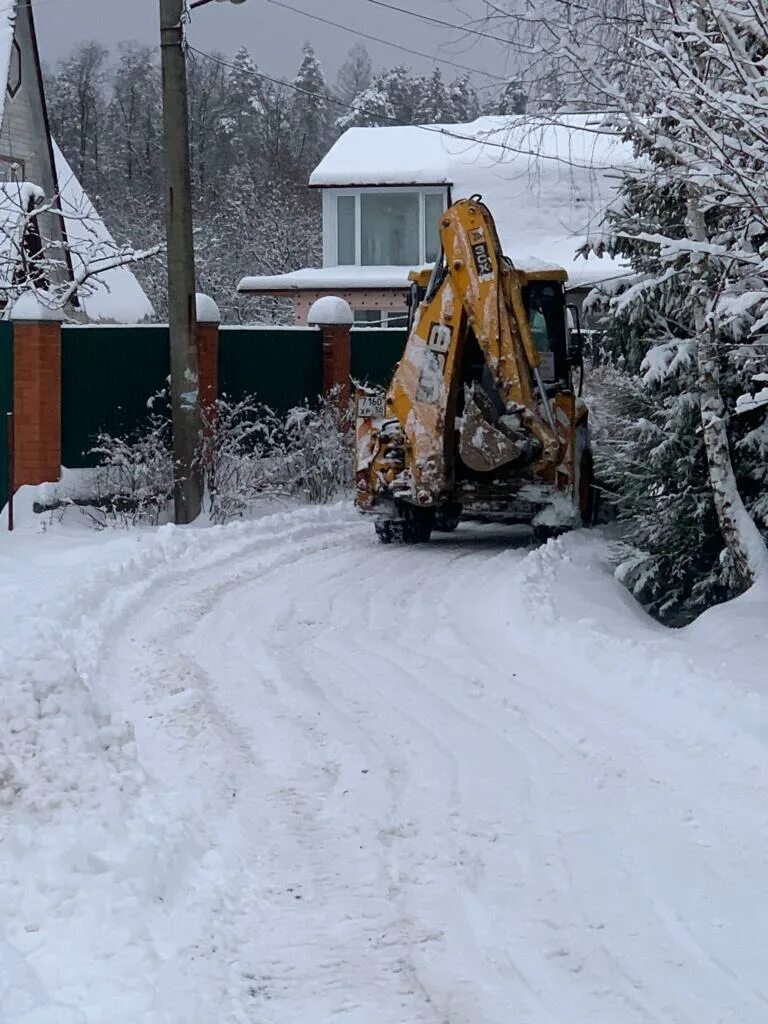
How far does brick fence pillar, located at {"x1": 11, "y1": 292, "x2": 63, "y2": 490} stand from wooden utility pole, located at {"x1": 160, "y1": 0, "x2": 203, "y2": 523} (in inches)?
53.5

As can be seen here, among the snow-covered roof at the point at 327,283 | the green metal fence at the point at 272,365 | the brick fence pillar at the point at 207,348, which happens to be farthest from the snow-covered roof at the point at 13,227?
the snow-covered roof at the point at 327,283

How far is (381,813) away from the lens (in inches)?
225

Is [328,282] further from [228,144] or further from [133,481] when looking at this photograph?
[228,144]

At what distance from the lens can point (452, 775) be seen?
20.3ft

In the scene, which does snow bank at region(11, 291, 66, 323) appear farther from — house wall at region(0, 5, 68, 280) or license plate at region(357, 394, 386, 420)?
house wall at region(0, 5, 68, 280)

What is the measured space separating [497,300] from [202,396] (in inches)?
212

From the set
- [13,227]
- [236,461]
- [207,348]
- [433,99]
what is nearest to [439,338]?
[236,461]

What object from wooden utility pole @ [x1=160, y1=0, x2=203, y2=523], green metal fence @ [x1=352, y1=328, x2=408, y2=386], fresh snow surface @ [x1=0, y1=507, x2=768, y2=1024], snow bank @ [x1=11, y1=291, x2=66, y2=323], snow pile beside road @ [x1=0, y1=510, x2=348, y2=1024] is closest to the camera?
snow pile beside road @ [x1=0, y1=510, x2=348, y2=1024]

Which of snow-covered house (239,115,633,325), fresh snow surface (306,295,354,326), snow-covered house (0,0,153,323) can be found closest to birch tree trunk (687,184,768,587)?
fresh snow surface (306,295,354,326)

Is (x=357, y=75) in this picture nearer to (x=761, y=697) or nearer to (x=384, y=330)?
(x=384, y=330)

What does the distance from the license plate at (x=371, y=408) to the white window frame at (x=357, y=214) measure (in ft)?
64.3

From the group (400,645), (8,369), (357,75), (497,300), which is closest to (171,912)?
(400,645)

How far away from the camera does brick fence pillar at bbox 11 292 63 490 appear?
15023 millimetres

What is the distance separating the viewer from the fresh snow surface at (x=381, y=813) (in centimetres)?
412
